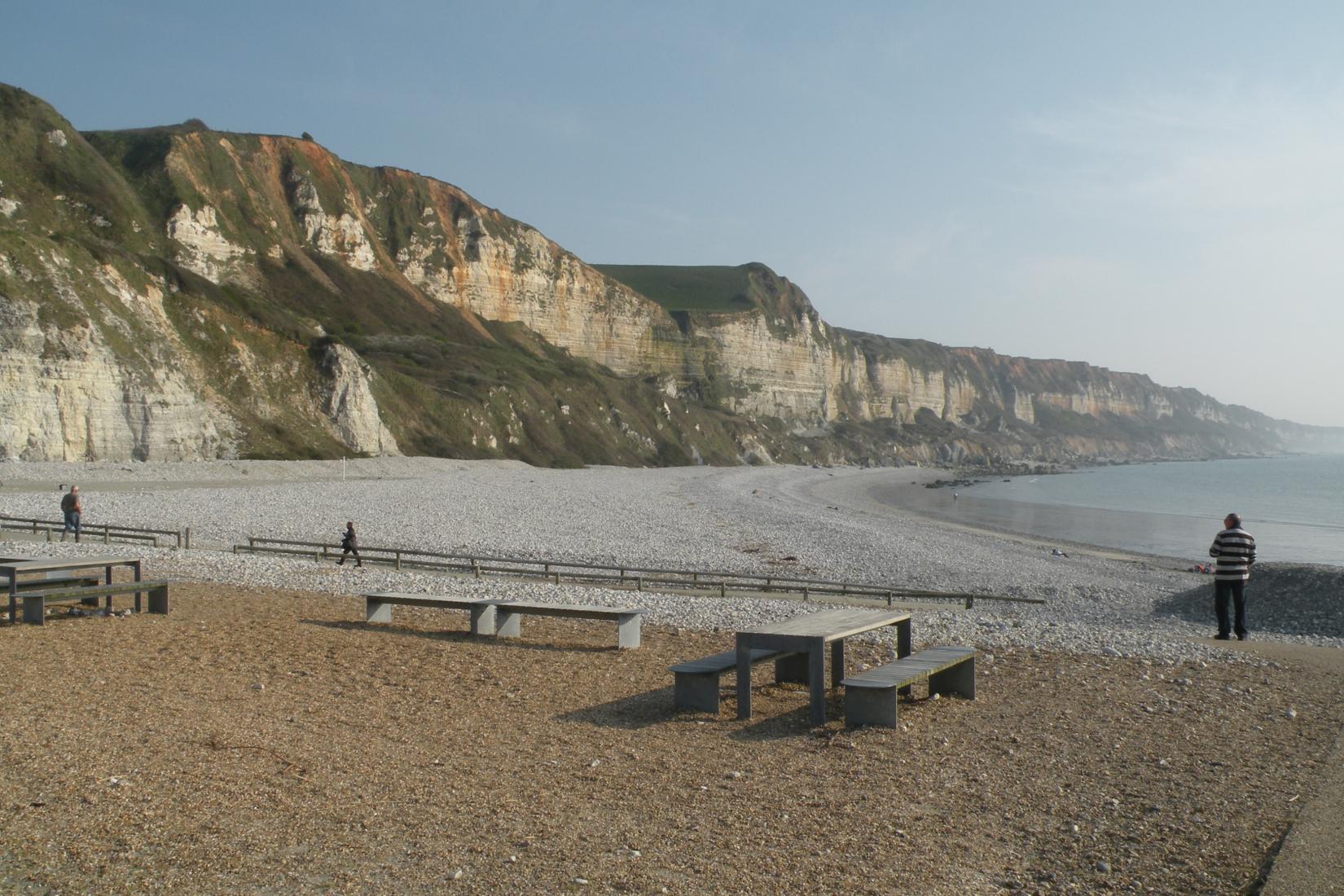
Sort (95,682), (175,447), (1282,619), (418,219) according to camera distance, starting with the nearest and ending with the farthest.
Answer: (95,682) < (1282,619) < (175,447) < (418,219)

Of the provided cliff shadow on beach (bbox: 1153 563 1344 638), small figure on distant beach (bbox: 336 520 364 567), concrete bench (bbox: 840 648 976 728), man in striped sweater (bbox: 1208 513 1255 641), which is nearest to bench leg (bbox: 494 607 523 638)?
concrete bench (bbox: 840 648 976 728)

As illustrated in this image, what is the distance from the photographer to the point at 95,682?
7.60 m

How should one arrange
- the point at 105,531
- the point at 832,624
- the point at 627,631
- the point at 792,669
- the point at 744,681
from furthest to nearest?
the point at 105,531
the point at 627,631
the point at 792,669
the point at 832,624
the point at 744,681

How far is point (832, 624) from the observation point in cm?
784

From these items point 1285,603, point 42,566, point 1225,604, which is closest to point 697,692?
point 42,566

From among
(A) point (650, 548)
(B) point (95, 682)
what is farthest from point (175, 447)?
(B) point (95, 682)

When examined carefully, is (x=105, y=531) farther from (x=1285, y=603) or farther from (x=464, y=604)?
(x=1285, y=603)

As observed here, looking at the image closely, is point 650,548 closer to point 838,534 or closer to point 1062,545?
Answer: point 838,534

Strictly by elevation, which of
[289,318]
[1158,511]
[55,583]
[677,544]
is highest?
[289,318]

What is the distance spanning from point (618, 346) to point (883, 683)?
110530mm

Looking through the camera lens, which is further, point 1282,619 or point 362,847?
A: point 1282,619

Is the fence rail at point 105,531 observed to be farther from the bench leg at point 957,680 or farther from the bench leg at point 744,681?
the bench leg at point 957,680

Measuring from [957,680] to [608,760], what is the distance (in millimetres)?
3361

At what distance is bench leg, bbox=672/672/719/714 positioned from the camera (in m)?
7.50
